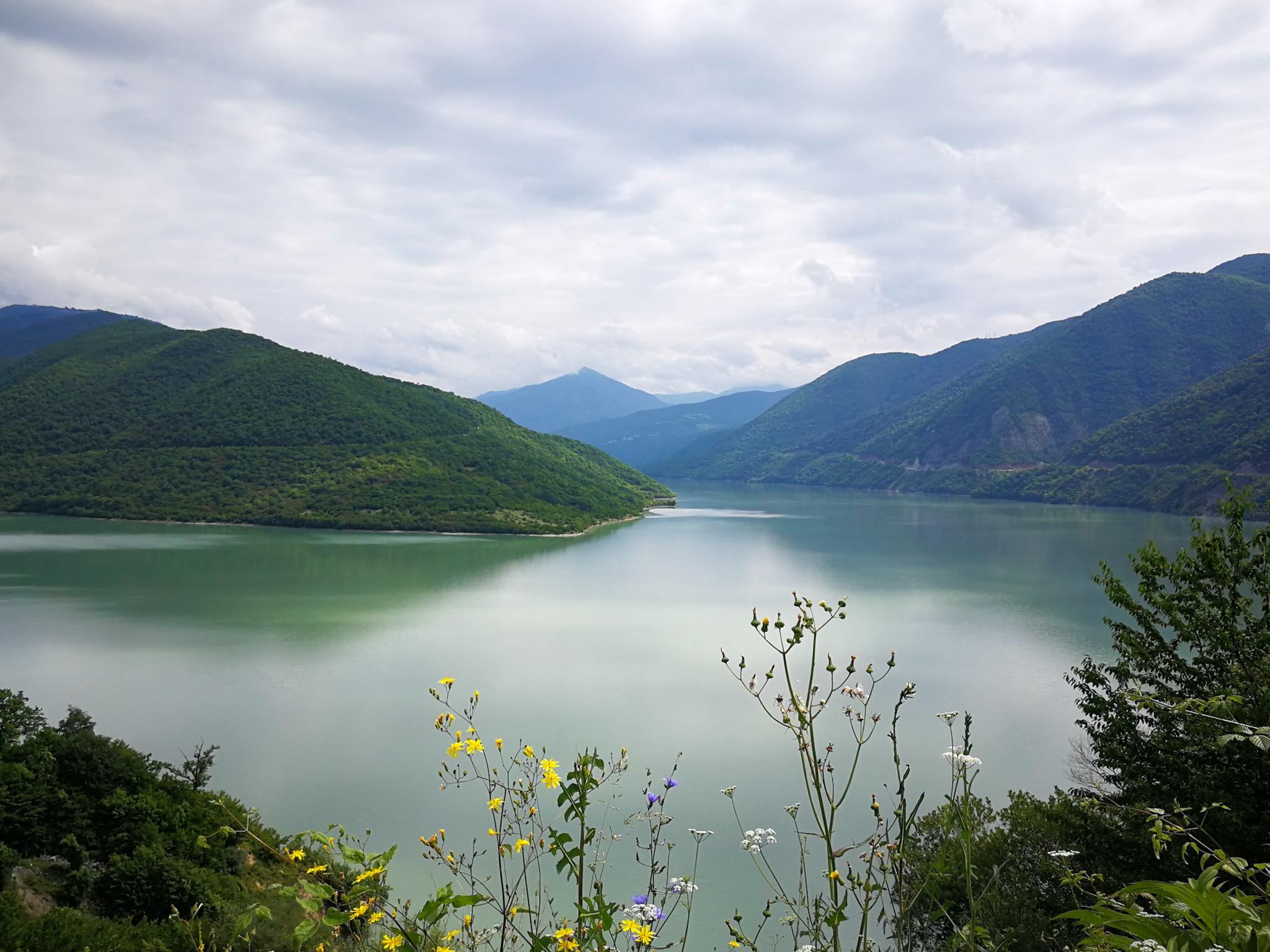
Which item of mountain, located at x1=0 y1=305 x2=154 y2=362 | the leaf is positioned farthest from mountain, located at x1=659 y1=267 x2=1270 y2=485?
mountain, located at x1=0 y1=305 x2=154 y2=362

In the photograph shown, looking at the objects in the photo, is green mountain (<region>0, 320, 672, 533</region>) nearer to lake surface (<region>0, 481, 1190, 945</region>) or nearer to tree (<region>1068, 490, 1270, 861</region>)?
lake surface (<region>0, 481, 1190, 945</region>)

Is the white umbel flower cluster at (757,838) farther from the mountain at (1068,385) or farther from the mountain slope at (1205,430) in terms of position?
the mountain at (1068,385)

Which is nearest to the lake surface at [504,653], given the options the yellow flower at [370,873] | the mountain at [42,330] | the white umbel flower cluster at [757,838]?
the white umbel flower cluster at [757,838]

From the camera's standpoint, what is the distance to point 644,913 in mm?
1859

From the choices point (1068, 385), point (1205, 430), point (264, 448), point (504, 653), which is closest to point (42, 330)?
point (264, 448)

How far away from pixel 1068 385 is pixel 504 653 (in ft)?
328

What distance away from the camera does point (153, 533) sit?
131 feet

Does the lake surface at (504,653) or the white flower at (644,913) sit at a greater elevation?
the white flower at (644,913)

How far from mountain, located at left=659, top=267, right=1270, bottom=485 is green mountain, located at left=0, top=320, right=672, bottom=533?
4991 cm

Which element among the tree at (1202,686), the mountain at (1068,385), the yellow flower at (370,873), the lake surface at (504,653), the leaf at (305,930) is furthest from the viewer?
the mountain at (1068,385)

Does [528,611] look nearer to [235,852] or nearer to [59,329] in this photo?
[235,852]

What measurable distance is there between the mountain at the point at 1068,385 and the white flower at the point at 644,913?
96.7 metres

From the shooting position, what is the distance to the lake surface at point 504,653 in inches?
432

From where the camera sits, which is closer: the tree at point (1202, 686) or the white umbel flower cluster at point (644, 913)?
the white umbel flower cluster at point (644, 913)
